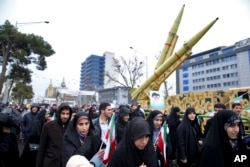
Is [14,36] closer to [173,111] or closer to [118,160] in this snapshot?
[173,111]

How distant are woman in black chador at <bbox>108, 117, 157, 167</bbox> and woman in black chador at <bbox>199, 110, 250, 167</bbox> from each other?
0.61 metres

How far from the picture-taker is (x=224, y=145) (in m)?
2.50

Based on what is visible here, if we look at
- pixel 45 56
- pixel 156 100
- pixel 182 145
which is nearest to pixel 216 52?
pixel 45 56

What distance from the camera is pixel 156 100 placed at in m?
9.88

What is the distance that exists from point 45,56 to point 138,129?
20.0 meters

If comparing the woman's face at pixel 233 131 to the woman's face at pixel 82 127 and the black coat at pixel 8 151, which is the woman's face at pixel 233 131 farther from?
the black coat at pixel 8 151

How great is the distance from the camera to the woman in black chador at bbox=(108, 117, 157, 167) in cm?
241

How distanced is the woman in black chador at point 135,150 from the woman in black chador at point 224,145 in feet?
2.02

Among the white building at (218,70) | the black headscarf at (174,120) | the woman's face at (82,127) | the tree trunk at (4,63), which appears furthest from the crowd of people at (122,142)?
the white building at (218,70)

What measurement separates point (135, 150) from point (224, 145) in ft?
3.10

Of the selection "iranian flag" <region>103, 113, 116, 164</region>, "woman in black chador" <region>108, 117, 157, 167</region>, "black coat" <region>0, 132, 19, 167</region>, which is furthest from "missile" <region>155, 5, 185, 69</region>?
"woman in black chador" <region>108, 117, 157, 167</region>

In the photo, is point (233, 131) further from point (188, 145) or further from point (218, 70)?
point (218, 70)

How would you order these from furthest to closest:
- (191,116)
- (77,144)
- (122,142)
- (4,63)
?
(4,63) → (191,116) → (77,144) → (122,142)

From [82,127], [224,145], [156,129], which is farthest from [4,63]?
[224,145]
